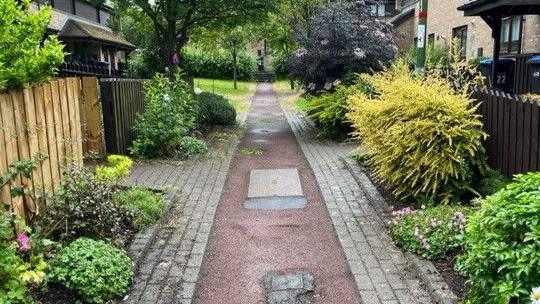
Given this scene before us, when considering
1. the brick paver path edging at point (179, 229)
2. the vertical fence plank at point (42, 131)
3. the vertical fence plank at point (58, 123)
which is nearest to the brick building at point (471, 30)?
the brick paver path edging at point (179, 229)

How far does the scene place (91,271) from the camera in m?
3.91

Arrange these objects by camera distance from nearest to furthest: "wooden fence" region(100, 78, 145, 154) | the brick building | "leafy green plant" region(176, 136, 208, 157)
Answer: "wooden fence" region(100, 78, 145, 154) < "leafy green plant" region(176, 136, 208, 157) < the brick building

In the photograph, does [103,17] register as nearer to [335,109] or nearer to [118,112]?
[335,109]

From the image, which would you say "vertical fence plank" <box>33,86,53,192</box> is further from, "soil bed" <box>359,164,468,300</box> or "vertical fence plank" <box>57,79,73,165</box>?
"soil bed" <box>359,164,468,300</box>

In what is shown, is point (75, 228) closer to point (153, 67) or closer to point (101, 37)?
point (153, 67)

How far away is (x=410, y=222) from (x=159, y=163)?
203 inches

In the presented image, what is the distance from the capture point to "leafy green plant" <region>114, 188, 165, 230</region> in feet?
18.4

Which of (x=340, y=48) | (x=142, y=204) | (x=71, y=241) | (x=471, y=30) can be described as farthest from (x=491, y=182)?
(x=471, y=30)

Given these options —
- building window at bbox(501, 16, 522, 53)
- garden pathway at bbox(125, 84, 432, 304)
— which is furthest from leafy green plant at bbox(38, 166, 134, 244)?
building window at bbox(501, 16, 522, 53)

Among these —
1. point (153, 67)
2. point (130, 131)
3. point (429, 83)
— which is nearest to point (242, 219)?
point (429, 83)

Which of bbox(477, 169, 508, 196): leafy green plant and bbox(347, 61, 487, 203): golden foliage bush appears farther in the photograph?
bbox(347, 61, 487, 203): golden foliage bush

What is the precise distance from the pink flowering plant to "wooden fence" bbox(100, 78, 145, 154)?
17.8ft

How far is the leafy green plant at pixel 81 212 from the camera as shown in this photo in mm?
4535

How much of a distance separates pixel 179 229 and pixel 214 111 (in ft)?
27.8
